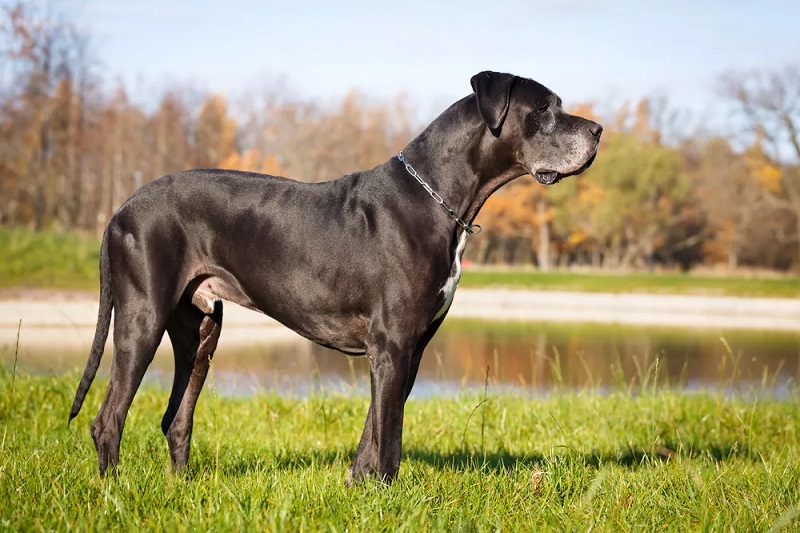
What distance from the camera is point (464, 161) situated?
4098 millimetres

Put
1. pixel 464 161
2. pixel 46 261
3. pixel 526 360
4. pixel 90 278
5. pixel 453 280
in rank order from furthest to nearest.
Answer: pixel 46 261 → pixel 90 278 → pixel 526 360 → pixel 464 161 → pixel 453 280

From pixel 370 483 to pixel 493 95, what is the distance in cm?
194

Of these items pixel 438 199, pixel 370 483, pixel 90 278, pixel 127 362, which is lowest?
pixel 90 278

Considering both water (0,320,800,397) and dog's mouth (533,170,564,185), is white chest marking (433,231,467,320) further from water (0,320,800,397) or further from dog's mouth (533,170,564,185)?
water (0,320,800,397)

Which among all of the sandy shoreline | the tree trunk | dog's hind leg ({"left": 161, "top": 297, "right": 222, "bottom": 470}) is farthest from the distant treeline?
dog's hind leg ({"left": 161, "top": 297, "right": 222, "bottom": 470})

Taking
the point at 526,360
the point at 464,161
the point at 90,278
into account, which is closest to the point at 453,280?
the point at 464,161

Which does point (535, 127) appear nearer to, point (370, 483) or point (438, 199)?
point (438, 199)

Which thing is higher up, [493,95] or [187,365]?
[493,95]

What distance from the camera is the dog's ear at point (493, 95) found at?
397cm

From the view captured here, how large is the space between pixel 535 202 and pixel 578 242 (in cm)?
437

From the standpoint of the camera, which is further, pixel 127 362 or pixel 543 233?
pixel 543 233

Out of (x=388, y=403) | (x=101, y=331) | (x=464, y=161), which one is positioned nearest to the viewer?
(x=388, y=403)

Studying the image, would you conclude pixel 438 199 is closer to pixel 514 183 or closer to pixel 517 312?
pixel 517 312

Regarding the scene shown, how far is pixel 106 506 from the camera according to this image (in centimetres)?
322
